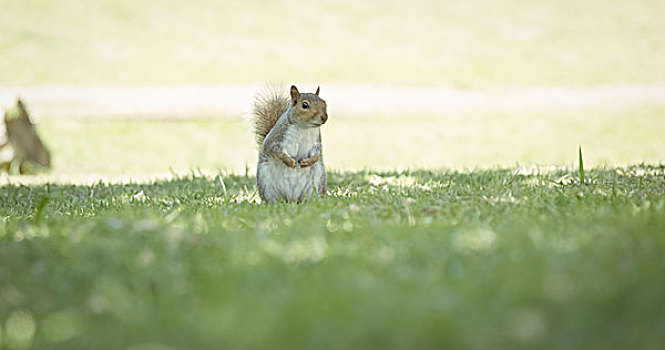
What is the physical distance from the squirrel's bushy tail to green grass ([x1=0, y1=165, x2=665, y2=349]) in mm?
1415

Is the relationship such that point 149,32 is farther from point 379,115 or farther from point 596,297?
point 596,297

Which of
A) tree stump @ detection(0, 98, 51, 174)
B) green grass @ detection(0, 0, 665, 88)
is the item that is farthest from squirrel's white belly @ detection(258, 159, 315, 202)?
green grass @ detection(0, 0, 665, 88)

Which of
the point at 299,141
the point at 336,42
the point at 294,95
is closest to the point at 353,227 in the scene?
the point at 299,141

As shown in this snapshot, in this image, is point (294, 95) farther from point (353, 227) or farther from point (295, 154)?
point (353, 227)

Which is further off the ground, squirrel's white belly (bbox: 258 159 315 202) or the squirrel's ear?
the squirrel's ear

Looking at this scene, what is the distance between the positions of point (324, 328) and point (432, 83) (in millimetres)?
18636

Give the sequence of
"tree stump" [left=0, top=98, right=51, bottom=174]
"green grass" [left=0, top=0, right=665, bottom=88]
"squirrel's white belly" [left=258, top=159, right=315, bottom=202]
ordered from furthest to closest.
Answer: "green grass" [left=0, top=0, right=665, bottom=88]
"tree stump" [left=0, top=98, right=51, bottom=174]
"squirrel's white belly" [left=258, top=159, right=315, bottom=202]

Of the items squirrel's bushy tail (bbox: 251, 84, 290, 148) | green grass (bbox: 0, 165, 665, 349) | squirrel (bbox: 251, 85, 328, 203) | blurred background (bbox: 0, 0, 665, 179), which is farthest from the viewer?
blurred background (bbox: 0, 0, 665, 179)

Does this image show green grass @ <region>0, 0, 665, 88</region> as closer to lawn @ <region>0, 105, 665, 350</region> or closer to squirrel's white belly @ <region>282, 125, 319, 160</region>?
squirrel's white belly @ <region>282, 125, 319, 160</region>

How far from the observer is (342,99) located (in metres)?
18.2

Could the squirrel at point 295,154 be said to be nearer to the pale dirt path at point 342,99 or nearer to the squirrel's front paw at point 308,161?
the squirrel's front paw at point 308,161

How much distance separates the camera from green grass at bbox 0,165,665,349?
2555 millimetres

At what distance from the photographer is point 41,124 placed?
53.5 feet

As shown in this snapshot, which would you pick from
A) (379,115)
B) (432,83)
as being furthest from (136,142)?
(432,83)
